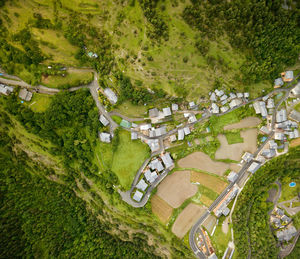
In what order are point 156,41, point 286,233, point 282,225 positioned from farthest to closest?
point 282,225, point 286,233, point 156,41

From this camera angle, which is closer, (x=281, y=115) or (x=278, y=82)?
(x=278, y=82)

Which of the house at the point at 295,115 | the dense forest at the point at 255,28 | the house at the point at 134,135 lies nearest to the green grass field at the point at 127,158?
the house at the point at 134,135

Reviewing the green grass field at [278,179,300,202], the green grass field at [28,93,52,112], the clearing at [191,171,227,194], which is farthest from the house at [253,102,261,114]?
the green grass field at [28,93,52,112]

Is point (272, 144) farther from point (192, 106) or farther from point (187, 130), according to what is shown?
point (192, 106)

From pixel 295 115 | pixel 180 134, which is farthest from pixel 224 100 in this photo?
pixel 295 115

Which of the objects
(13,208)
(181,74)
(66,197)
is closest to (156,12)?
(181,74)

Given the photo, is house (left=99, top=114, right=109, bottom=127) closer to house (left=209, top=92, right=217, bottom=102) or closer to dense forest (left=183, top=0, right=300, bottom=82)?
house (left=209, top=92, right=217, bottom=102)

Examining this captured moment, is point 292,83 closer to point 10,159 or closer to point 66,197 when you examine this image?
point 66,197
